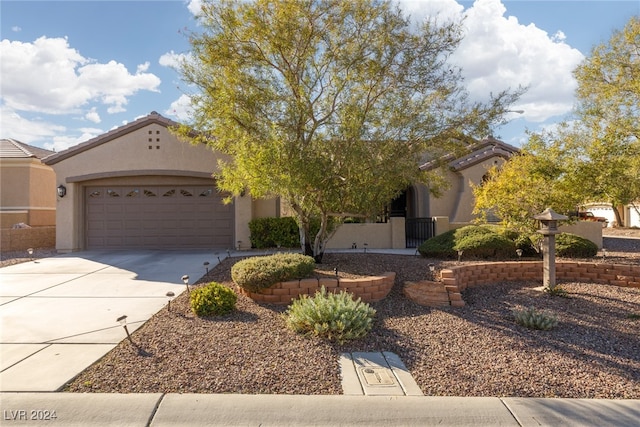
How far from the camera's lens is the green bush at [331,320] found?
5031 millimetres

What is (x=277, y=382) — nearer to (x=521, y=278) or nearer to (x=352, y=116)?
(x=352, y=116)

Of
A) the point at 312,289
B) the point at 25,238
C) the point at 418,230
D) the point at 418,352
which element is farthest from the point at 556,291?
the point at 25,238

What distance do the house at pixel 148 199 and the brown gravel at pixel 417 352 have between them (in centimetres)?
749

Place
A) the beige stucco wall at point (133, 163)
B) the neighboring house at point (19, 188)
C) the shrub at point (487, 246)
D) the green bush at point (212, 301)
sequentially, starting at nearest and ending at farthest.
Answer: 1. the green bush at point (212, 301)
2. the shrub at point (487, 246)
3. the beige stucco wall at point (133, 163)
4. the neighboring house at point (19, 188)

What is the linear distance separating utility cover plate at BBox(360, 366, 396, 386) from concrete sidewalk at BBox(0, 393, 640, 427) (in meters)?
0.31

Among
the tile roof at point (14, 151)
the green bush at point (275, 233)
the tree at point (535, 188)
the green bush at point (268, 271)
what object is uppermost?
the tile roof at point (14, 151)

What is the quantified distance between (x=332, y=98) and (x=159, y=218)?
356 inches

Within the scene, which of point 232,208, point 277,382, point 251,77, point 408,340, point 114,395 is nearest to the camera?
point 114,395

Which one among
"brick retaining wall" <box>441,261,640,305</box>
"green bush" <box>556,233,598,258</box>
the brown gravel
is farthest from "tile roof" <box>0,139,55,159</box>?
"green bush" <box>556,233,598,258</box>

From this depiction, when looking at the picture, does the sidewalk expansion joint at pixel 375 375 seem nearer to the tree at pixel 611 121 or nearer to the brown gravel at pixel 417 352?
the brown gravel at pixel 417 352

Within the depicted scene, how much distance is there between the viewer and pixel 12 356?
464 cm

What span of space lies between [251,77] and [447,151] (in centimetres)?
417

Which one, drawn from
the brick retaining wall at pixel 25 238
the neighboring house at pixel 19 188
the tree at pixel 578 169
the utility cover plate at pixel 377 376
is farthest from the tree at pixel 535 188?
the neighboring house at pixel 19 188

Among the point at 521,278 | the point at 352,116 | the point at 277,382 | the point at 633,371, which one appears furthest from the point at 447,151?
the point at 277,382
